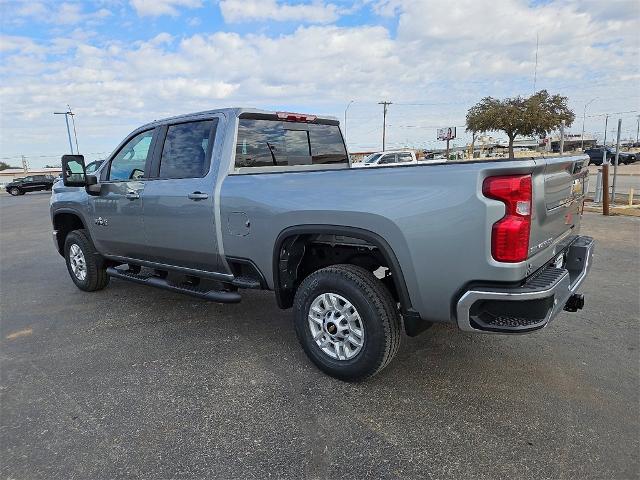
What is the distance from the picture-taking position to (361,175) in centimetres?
299

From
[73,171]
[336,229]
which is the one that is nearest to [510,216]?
[336,229]

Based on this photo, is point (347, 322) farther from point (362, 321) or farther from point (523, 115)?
point (523, 115)

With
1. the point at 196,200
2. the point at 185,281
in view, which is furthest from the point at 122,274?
the point at 196,200

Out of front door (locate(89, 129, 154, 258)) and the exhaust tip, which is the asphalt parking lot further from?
front door (locate(89, 129, 154, 258))

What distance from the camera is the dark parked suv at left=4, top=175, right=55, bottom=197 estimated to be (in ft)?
110

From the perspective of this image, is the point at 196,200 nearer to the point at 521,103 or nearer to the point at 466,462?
the point at 466,462

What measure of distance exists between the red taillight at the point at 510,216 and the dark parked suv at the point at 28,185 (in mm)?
36744

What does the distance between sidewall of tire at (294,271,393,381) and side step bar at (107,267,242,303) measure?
30.1 inches

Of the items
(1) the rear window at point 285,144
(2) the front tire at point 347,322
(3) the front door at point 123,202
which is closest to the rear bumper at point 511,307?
(2) the front tire at point 347,322

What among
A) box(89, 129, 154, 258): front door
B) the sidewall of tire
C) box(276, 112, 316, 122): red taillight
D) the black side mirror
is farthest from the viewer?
the black side mirror

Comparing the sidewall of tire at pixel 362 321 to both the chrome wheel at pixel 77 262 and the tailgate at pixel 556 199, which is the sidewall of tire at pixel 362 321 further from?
the chrome wheel at pixel 77 262

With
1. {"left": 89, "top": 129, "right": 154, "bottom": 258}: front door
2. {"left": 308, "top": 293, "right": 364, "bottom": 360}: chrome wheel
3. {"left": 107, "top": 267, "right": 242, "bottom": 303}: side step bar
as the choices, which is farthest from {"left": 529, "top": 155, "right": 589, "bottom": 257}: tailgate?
{"left": 89, "top": 129, "right": 154, "bottom": 258}: front door

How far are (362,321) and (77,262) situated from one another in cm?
432

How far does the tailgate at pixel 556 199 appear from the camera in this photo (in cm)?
268
